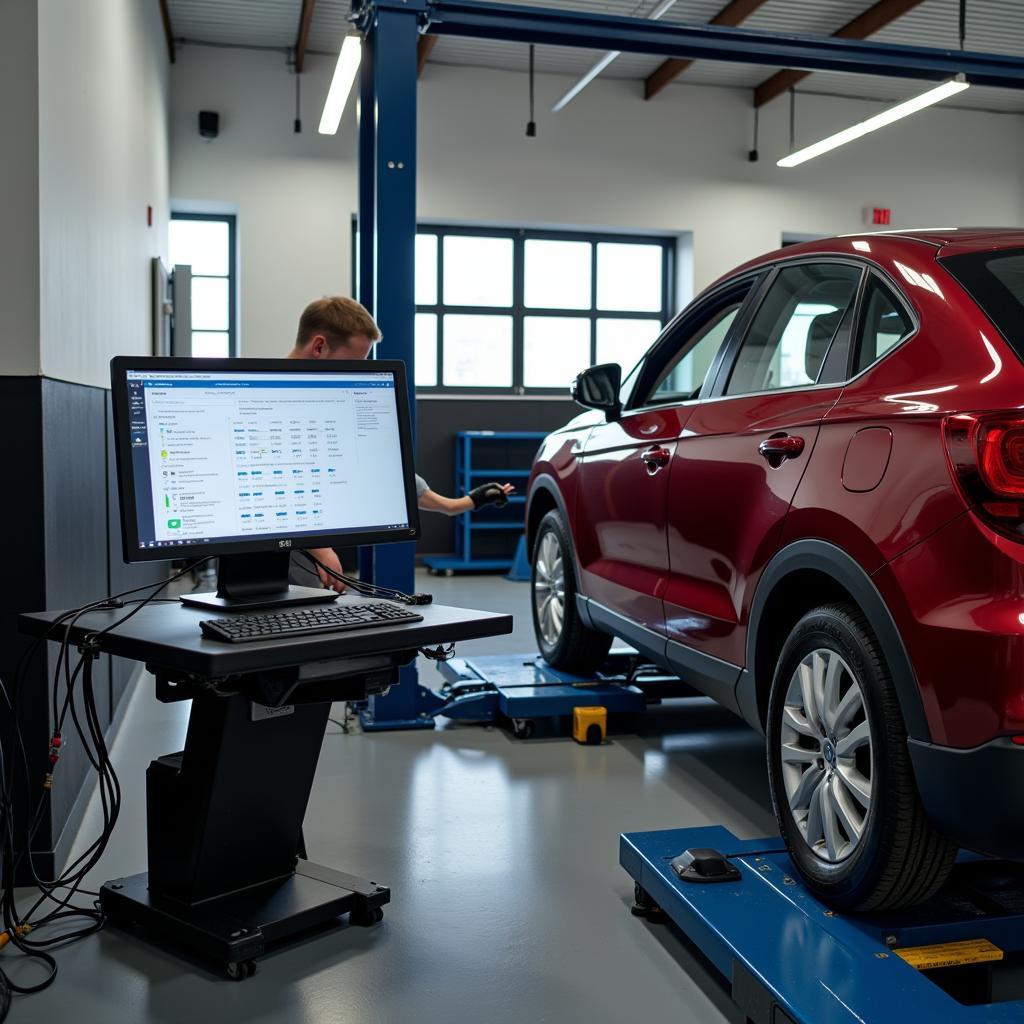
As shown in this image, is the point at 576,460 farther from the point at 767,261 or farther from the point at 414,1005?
the point at 414,1005

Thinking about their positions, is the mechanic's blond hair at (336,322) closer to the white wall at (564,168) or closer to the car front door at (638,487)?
the car front door at (638,487)

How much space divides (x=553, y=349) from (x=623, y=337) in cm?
76

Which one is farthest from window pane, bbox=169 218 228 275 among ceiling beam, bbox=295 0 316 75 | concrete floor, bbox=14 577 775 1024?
concrete floor, bbox=14 577 775 1024

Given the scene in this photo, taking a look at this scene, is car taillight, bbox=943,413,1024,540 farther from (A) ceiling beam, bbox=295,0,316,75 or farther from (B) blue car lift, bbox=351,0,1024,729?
(A) ceiling beam, bbox=295,0,316,75

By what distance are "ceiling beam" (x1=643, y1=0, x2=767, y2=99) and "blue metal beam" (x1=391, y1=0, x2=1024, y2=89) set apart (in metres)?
4.08

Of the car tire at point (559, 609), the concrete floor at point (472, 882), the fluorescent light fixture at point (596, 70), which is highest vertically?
the fluorescent light fixture at point (596, 70)

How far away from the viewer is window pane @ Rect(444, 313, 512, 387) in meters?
10.5

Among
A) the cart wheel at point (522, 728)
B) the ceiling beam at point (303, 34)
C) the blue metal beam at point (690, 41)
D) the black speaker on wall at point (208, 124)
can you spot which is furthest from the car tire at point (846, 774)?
the black speaker on wall at point (208, 124)

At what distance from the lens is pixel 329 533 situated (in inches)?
91.0

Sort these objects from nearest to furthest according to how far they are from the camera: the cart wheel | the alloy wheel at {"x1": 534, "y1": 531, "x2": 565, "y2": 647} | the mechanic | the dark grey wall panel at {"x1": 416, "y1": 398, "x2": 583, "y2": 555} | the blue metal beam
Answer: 1. the mechanic
2. the cart wheel
3. the blue metal beam
4. the alloy wheel at {"x1": 534, "y1": 531, "x2": 565, "y2": 647}
5. the dark grey wall panel at {"x1": 416, "y1": 398, "x2": 583, "y2": 555}

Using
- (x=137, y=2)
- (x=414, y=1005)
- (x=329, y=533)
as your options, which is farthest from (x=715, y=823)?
(x=137, y=2)

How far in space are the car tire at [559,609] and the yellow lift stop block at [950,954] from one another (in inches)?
87.2

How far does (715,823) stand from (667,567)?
721 mm

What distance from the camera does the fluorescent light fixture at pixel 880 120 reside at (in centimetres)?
814
